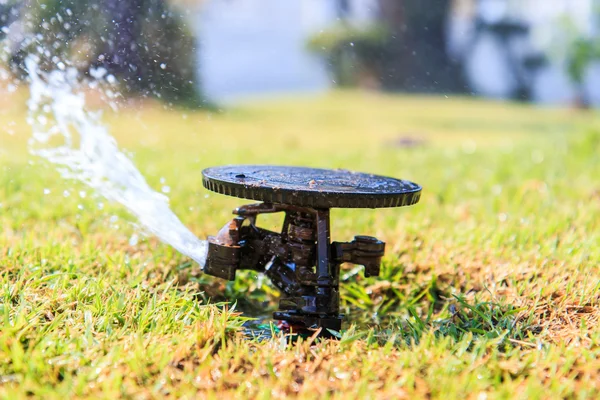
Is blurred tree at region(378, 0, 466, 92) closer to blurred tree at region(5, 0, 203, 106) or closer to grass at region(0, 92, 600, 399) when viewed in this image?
blurred tree at region(5, 0, 203, 106)

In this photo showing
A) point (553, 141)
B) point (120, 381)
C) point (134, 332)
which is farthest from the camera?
point (553, 141)

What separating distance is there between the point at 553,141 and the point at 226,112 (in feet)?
20.5

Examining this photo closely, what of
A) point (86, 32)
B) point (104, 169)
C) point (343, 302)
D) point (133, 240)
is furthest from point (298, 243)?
point (86, 32)

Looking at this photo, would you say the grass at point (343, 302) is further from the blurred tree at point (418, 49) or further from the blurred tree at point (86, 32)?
the blurred tree at point (418, 49)

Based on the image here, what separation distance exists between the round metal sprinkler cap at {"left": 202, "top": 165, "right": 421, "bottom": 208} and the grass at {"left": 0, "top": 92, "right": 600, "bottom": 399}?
16.8 inches

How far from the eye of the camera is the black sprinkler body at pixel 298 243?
224 centimetres

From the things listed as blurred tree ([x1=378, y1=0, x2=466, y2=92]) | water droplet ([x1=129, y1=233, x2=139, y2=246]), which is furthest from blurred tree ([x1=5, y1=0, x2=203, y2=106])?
blurred tree ([x1=378, y1=0, x2=466, y2=92])

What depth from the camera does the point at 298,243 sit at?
2404mm

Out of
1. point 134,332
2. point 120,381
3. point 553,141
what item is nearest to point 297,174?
point 134,332

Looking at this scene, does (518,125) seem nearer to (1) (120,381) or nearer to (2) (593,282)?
(2) (593,282)

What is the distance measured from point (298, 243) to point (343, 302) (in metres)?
0.64

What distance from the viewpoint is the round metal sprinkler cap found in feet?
7.19

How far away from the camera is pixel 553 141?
691 cm

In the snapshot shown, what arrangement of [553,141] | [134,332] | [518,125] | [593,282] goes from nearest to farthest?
[134,332], [593,282], [553,141], [518,125]
